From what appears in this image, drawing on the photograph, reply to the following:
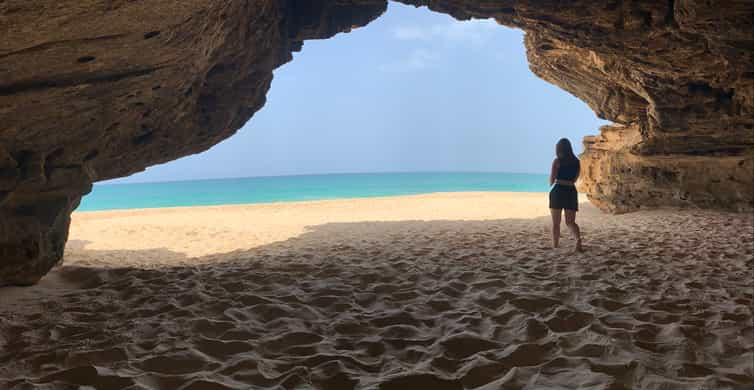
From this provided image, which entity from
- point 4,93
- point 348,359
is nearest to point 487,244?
point 348,359

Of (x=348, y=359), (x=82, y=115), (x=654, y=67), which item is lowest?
(x=348, y=359)

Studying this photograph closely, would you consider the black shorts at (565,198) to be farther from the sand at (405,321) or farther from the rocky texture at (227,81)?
the rocky texture at (227,81)

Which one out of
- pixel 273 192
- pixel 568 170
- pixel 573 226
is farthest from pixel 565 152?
pixel 273 192

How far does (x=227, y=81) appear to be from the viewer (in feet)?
25.0

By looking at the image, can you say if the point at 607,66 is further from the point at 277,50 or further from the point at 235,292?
the point at 235,292

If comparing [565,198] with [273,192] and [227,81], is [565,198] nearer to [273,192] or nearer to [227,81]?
[227,81]

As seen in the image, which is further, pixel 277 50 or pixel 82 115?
pixel 277 50

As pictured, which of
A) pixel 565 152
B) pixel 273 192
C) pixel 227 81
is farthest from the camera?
pixel 273 192

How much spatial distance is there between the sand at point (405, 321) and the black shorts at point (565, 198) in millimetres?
815

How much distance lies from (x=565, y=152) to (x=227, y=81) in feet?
20.5

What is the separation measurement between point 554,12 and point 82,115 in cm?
734

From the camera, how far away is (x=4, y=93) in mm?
4195

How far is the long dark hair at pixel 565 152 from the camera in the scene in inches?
263

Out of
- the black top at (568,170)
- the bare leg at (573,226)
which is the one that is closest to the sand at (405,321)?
the bare leg at (573,226)
